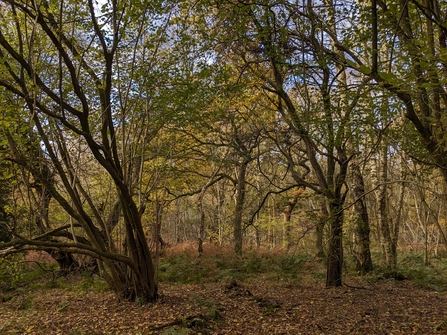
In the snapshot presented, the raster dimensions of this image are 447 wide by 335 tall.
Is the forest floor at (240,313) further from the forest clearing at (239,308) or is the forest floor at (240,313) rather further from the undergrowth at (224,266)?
the undergrowth at (224,266)

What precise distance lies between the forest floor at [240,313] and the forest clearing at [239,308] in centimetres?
1

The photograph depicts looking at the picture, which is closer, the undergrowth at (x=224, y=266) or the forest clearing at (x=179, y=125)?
the forest clearing at (x=179, y=125)

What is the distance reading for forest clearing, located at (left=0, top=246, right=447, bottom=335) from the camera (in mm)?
4832

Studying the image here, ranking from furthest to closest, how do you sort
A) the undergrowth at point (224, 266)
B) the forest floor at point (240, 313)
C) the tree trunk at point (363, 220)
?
the undergrowth at point (224, 266) < the tree trunk at point (363, 220) < the forest floor at point (240, 313)

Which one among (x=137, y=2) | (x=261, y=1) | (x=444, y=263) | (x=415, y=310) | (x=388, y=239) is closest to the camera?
(x=137, y=2)

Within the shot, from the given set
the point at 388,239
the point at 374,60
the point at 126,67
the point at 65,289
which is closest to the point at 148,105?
the point at 126,67

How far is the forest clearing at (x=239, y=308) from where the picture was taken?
4.83 m

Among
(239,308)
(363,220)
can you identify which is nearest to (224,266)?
(363,220)

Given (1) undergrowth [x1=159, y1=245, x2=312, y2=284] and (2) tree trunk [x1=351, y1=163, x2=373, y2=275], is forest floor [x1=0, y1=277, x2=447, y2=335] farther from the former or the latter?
(1) undergrowth [x1=159, y1=245, x2=312, y2=284]

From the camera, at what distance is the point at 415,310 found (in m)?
5.68

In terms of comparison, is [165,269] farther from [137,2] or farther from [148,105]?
[137,2]

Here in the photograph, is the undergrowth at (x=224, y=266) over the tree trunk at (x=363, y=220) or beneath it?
beneath

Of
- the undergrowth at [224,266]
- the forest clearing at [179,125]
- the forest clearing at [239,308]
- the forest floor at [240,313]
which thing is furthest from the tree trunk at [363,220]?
the undergrowth at [224,266]

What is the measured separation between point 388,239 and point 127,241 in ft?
23.5
